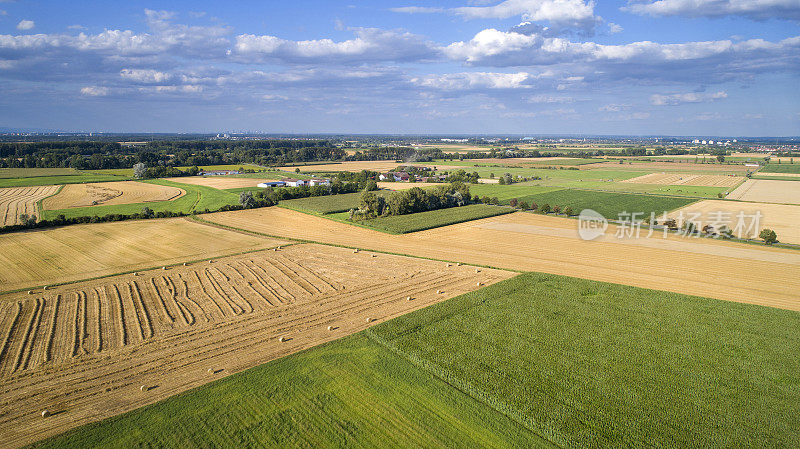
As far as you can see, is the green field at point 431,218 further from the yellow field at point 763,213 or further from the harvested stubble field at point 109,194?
the harvested stubble field at point 109,194

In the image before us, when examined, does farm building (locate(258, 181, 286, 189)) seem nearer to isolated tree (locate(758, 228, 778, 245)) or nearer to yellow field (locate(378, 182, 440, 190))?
yellow field (locate(378, 182, 440, 190))

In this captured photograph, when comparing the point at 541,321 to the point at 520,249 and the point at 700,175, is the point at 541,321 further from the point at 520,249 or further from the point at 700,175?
the point at 700,175

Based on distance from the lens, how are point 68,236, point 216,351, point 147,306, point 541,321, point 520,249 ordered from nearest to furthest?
point 216,351
point 541,321
point 147,306
point 520,249
point 68,236

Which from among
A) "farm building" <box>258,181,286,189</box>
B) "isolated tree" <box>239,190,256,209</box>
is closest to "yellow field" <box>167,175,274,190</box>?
"farm building" <box>258,181,286,189</box>

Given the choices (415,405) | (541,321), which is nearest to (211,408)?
(415,405)

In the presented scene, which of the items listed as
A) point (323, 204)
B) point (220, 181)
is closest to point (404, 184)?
point (323, 204)
